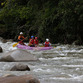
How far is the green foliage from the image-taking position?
17.5m

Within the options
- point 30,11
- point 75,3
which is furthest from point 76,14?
point 30,11

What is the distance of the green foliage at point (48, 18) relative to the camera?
689 inches

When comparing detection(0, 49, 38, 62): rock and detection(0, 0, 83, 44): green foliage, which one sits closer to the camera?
detection(0, 49, 38, 62): rock

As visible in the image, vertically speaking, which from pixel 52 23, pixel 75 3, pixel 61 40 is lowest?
pixel 61 40

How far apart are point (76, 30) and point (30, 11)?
694 centimetres

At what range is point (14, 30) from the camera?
24.0m

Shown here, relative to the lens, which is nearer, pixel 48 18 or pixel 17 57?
pixel 17 57

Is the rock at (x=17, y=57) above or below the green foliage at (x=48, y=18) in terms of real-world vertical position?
below

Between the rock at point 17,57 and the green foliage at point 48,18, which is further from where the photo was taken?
the green foliage at point 48,18

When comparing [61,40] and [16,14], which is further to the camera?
[16,14]

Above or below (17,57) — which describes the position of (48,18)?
above

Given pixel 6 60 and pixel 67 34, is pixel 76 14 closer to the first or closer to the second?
pixel 67 34

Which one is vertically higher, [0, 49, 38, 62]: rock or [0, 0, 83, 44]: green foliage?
[0, 0, 83, 44]: green foliage

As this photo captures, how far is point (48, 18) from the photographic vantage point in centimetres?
1917
